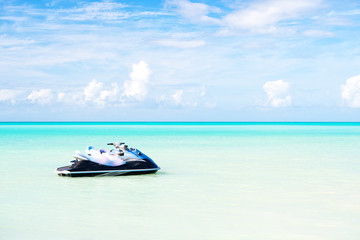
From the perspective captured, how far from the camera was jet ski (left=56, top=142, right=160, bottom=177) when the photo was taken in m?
13.1

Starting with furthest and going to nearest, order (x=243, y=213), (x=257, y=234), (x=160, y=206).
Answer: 1. (x=160, y=206)
2. (x=243, y=213)
3. (x=257, y=234)

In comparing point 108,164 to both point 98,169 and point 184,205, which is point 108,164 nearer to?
point 98,169

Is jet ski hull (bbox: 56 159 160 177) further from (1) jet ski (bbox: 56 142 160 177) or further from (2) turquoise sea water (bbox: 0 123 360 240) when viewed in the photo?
(2) turquoise sea water (bbox: 0 123 360 240)

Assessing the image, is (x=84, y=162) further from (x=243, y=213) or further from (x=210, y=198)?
(x=243, y=213)

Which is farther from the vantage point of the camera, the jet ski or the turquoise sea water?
the jet ski

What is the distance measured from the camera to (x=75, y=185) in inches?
470

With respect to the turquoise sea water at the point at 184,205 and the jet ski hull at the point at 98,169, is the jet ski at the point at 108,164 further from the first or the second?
the turquoise sea water at the point at 184,205

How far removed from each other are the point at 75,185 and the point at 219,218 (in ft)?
16.2

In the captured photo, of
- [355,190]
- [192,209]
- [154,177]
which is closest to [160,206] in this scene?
[192,209]

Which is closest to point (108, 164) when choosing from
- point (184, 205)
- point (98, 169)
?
point (98, 169)

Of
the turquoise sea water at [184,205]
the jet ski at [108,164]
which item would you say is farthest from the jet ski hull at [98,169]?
the turquoise sea water at [184,205]

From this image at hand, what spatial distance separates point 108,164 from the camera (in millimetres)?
13234

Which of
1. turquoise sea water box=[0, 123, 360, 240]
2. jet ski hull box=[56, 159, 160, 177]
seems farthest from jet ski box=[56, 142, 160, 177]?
turquoise sea water box=[0, 123, 360, 240]

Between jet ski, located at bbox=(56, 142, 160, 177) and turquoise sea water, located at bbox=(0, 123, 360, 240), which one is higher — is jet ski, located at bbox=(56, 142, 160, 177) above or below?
above
